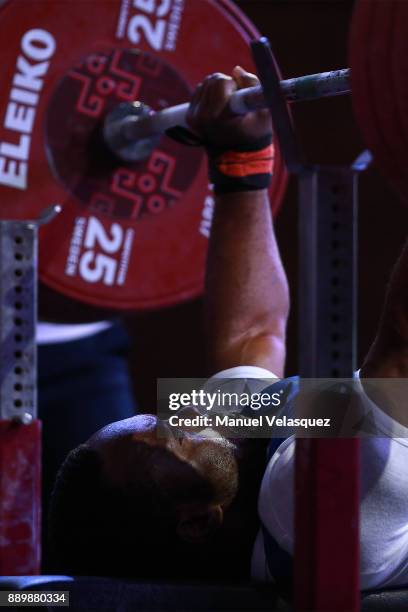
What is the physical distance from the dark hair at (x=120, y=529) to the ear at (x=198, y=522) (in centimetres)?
1

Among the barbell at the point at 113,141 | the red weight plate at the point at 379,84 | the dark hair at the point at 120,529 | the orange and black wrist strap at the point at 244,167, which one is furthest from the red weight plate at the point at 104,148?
the red weight plate at the point at 379,84

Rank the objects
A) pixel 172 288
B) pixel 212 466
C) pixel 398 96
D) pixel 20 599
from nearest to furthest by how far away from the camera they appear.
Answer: pixel 398 96 → pixel 20 599 → pixel 212 466 → pixel 172 288

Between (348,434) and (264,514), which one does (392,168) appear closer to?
(348,434)

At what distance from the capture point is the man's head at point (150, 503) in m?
1.33

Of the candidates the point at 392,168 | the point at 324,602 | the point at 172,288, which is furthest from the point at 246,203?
the point at 324,602

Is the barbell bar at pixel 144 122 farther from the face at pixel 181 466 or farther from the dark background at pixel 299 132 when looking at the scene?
the dark background at pixel 299 132

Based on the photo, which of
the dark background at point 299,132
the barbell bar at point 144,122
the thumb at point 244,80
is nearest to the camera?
the barbell bar at point 144,122

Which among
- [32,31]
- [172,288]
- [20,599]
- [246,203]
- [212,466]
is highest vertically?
[32,31]

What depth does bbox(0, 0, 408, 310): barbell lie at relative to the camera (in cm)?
210

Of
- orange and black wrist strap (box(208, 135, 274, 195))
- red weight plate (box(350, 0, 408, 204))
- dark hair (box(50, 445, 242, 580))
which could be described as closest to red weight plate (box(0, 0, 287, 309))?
orange and black wrist strap (box(208, 135, 274, 195))

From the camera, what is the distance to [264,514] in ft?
4.21

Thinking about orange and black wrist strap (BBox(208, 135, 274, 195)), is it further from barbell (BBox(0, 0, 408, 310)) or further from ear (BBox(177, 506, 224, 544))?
ear (BBox(177, 506, 224, 544))

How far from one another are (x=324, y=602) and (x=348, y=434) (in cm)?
18

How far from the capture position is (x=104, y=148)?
2.16 m
